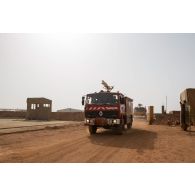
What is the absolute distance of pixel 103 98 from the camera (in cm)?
1590

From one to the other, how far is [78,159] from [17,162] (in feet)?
5.92

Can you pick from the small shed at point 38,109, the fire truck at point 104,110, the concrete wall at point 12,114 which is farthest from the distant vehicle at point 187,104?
the concrete wall at point 12,114

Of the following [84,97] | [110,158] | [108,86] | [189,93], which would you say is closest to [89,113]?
[84,97]

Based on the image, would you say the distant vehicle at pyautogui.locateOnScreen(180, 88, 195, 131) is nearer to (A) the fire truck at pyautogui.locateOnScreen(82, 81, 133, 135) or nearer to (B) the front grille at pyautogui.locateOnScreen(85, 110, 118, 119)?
(A) the fire truck at pyautogui.locateOnScreen(82, 81, 133, 135)

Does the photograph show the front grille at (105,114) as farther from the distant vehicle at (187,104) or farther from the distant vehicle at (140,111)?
the distant vehicle at (140,111)

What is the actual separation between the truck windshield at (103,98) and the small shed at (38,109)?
2662 centimetres

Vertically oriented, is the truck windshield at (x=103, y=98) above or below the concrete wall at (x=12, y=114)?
above

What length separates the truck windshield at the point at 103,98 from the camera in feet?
51.5

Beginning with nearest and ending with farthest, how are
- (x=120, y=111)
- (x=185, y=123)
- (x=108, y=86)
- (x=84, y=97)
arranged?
(x=120, y=111) < (x=84, y=97) < (x=185, y=123) < (x=108, y=86)

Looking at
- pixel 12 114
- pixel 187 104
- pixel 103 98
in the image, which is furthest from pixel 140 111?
pixel 103 98

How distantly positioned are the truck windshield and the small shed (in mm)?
26618

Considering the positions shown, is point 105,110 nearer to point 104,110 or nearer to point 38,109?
point 104,110
